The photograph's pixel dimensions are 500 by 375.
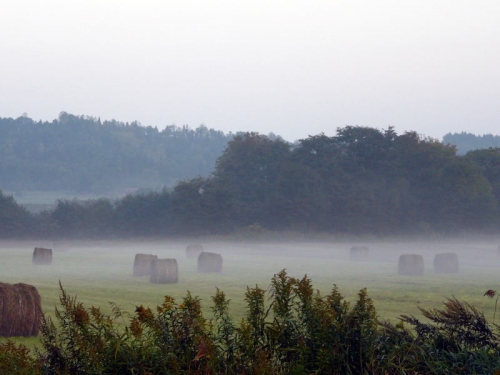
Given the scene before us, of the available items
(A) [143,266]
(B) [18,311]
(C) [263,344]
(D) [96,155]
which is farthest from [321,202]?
(D) [96,155]

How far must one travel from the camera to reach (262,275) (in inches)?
1459

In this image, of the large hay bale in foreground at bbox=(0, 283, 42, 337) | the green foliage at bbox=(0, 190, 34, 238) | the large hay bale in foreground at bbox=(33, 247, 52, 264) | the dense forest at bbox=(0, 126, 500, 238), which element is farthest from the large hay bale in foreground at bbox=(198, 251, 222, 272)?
the green foliage at bbox=(0, 190, 34, 238)

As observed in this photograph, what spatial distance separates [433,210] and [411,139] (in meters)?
7.31

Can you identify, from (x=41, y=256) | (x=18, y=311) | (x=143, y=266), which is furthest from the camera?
(x=41, y=256)

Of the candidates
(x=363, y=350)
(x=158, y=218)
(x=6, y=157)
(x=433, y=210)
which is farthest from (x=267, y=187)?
(x=6, y=157)

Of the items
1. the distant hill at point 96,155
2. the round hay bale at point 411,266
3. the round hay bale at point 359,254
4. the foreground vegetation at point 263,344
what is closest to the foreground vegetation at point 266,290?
the foreground vegetation at point 263,344

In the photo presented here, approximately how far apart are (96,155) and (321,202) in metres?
83.4

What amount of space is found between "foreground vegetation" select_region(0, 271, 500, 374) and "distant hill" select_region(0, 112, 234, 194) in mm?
132240

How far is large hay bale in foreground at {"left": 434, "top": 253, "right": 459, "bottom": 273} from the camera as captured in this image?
40312 mm

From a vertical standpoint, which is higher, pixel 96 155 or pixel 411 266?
pixel 96 155

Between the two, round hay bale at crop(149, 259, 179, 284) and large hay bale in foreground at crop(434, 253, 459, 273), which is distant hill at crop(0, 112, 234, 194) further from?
round hay bale at crop(149, 259, 179, 284)

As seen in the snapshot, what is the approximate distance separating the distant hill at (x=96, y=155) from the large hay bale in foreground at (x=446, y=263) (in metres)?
101

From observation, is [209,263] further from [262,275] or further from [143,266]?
[143,266]

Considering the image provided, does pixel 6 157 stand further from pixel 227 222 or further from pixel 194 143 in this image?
pixel 227 222
